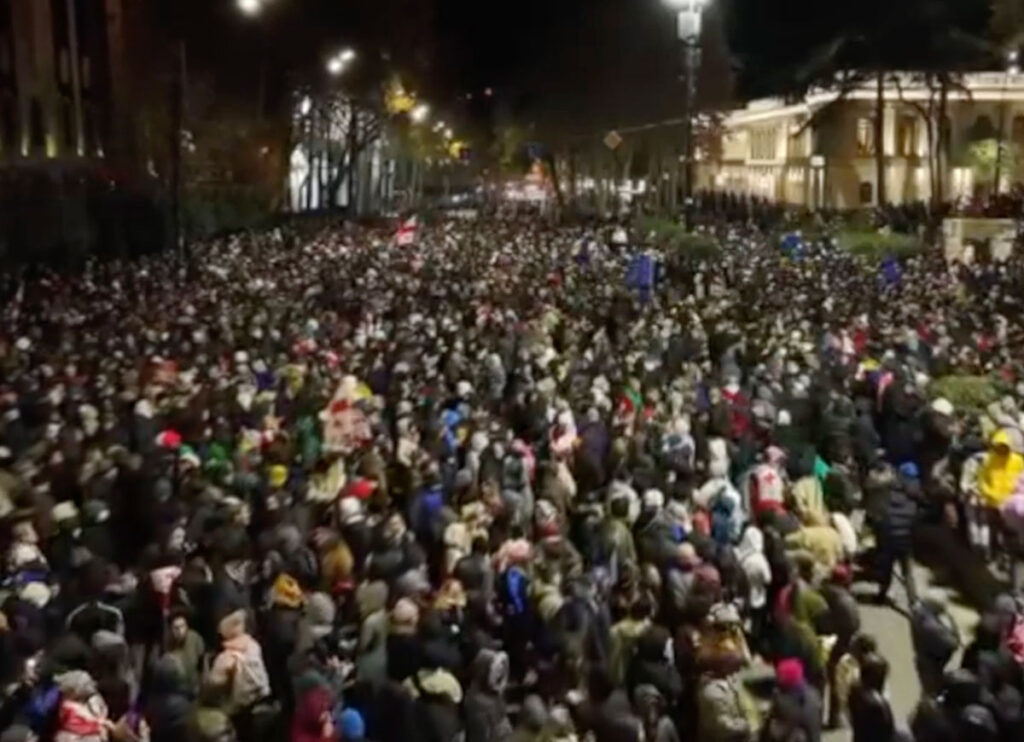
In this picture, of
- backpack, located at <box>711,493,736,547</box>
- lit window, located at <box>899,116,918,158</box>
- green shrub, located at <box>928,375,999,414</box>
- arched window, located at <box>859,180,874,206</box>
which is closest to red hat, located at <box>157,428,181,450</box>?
backpack, located at <box>711,493,736,547</box>

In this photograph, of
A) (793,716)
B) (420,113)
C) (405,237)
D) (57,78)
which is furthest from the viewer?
(420,113)

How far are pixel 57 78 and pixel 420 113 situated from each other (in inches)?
1133

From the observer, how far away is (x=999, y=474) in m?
14.0

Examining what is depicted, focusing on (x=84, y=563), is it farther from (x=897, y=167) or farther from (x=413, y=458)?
(x=897, y=167)

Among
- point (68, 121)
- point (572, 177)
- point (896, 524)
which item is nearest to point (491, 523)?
point (896, 524)

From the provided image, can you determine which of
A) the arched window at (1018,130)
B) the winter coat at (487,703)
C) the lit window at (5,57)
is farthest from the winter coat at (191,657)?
the arched window at (1018,130)

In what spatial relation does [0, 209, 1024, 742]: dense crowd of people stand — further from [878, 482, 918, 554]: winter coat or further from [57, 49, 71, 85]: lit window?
[57, 49, 71, 85]: lit window

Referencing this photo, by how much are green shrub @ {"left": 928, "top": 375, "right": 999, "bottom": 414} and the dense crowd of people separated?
0.31m

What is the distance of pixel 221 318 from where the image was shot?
23422mm

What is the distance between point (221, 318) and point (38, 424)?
8.21 meters

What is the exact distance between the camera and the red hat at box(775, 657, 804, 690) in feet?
29.6

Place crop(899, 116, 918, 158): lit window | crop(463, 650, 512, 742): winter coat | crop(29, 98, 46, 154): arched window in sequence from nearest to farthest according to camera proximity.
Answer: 1. crop(463, 650, 512, 742): winter coat
2. crop(29, 98, 46, 154): arched window
3. crop(899, 116, 918, 158): lit window

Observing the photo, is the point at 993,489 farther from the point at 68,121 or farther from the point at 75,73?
the point at 75,73

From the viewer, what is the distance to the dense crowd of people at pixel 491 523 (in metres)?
9.23
